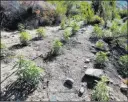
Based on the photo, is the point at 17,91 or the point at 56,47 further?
the point at 56,47

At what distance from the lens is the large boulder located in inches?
380

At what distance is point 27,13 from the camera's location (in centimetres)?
1048

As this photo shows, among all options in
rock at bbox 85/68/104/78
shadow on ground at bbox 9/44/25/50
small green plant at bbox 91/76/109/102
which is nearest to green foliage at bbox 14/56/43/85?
small green plant at bbox 91/76/109/102

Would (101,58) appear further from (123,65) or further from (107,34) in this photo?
(107,34)

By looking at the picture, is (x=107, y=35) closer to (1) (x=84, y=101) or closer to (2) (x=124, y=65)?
(2) (x=124, y=65)

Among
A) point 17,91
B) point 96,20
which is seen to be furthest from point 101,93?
point 96,20

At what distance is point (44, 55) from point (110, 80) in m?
1.71

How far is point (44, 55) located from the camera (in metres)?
6.57

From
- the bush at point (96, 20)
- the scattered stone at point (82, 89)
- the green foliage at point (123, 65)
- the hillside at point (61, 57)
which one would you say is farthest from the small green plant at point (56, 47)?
the bush at point (96, 20)

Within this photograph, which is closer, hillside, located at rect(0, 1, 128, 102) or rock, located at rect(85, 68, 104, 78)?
hillside, located at rect(0, 1, 128, 102)

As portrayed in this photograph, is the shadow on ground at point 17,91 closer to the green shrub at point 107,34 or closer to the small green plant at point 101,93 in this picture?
the small green plant at point 101,93

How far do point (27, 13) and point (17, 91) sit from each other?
5.95 m

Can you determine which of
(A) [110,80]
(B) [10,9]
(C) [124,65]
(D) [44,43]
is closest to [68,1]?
(B) [10,9]

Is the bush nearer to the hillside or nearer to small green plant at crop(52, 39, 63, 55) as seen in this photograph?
the hillside
